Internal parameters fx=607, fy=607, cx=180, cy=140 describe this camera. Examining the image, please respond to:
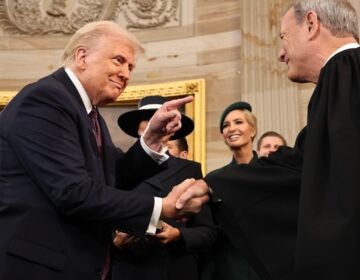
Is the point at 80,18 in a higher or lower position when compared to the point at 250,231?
higher

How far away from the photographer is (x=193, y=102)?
22.2 ft

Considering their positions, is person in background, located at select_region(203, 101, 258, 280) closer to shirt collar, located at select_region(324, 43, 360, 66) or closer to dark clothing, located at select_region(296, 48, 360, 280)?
shirt collar, located at select_region(324, 43, 360, 66)

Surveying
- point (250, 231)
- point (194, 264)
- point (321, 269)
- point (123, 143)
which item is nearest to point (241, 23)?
point (123, 143)

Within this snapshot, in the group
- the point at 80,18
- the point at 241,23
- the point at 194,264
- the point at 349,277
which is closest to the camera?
the point at 349,277

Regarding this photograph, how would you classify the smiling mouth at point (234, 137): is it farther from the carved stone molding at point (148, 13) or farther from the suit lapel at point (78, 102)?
the carved stone molding at point (148, 13)

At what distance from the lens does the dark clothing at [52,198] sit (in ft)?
7.33

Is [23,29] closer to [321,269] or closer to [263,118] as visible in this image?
[263,118]

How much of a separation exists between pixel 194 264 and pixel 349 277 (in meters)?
1.42

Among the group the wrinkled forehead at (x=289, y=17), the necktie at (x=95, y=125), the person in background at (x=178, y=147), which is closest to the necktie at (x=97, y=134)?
the necktie at (x=95, y=125)

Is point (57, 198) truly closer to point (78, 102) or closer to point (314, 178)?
point (78, 102)

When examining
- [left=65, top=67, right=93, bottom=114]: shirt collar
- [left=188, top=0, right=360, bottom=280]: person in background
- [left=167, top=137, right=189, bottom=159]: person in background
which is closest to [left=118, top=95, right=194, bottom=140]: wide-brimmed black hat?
[left=167, top=137, right=189, bottom=159]: person in background

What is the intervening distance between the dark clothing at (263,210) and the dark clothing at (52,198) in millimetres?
432

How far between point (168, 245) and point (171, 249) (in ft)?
0.12

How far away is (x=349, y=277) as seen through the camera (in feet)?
6.79
